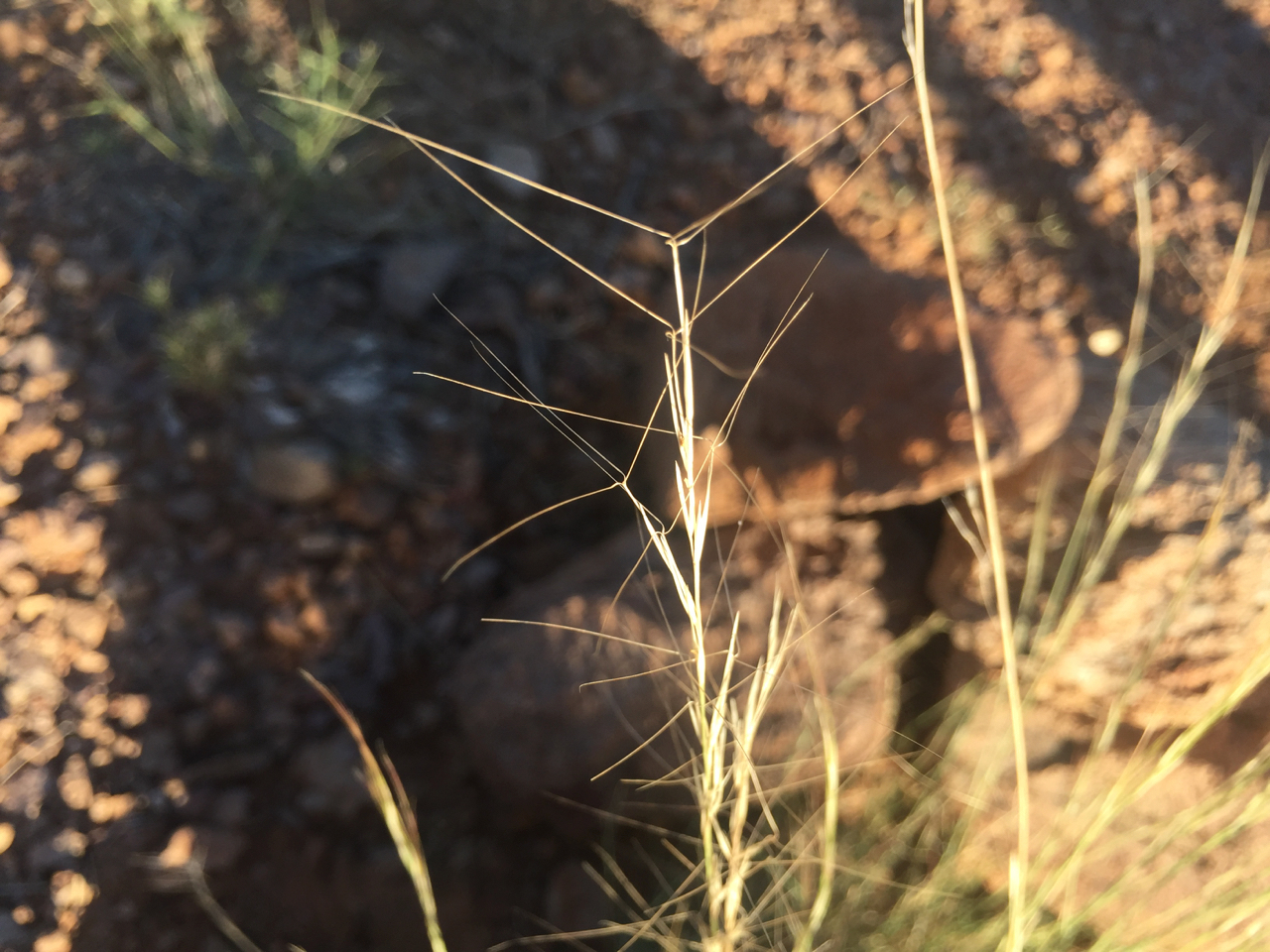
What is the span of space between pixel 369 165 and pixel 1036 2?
1.72 meters

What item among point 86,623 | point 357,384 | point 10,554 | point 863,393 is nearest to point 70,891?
point 86,623

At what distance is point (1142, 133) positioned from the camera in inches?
76.0

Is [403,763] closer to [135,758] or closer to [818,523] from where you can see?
[135,758]

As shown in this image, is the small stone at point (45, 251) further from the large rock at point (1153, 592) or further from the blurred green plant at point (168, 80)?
the large rock at point (1153, 592)

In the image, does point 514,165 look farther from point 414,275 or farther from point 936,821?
point 936,821

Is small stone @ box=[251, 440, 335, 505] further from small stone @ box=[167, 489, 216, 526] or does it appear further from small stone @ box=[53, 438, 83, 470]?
small stone @ box=[53, 438, 83, 470]

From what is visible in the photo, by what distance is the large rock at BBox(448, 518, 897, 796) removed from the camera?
1.13 meters

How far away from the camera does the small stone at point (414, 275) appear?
1539 mm

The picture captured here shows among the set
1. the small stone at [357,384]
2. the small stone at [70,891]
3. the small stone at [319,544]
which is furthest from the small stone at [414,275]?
the small stone at [70,891]

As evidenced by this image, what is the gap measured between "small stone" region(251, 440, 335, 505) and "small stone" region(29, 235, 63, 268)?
0.50 meters

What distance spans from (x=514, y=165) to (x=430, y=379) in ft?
1.90

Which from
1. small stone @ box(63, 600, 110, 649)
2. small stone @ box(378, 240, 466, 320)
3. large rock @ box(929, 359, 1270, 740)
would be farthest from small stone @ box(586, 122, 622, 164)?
small stone @ box(63, 600, 110, 649)

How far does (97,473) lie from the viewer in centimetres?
124

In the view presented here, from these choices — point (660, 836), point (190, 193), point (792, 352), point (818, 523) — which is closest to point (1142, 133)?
point (792, 352)
